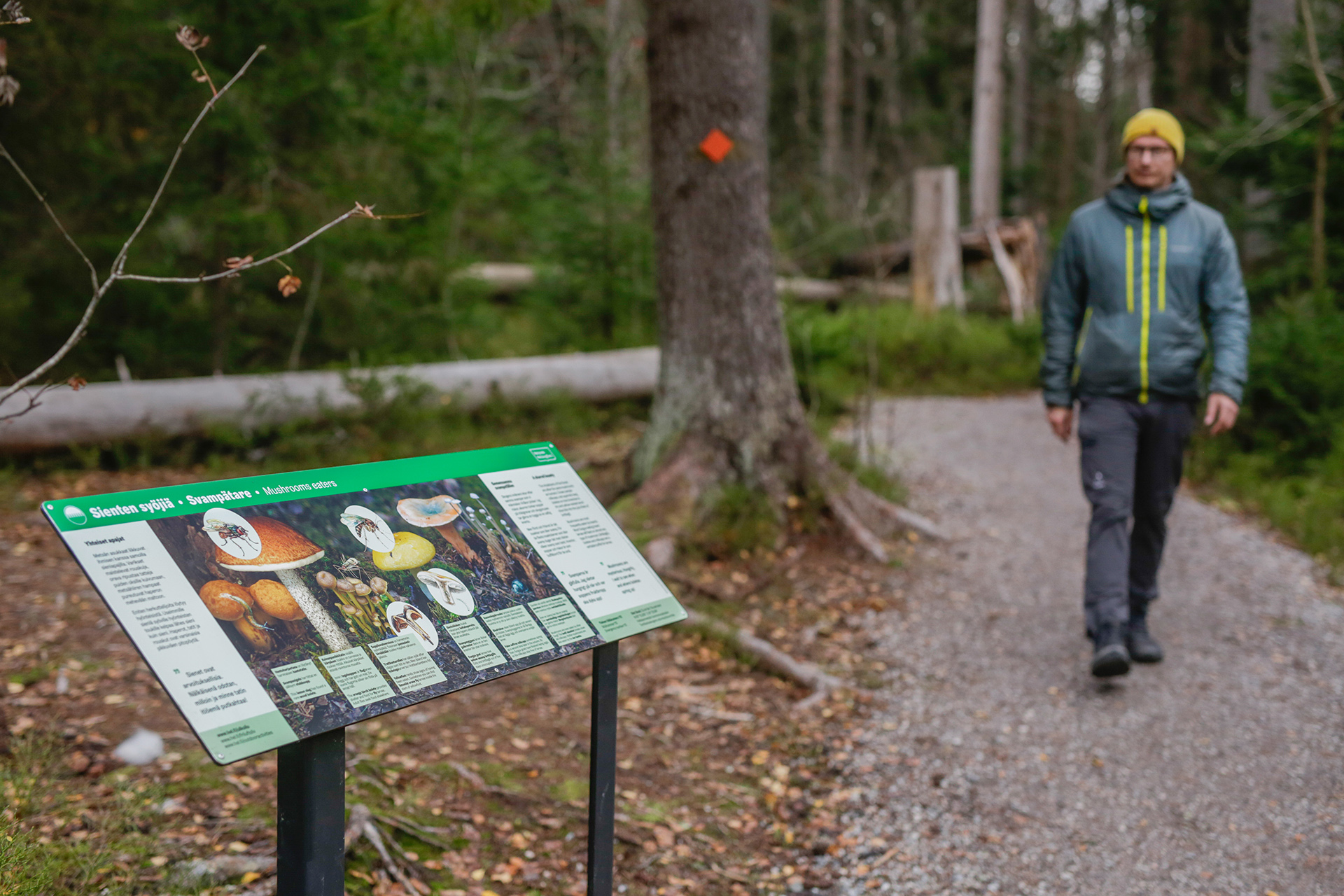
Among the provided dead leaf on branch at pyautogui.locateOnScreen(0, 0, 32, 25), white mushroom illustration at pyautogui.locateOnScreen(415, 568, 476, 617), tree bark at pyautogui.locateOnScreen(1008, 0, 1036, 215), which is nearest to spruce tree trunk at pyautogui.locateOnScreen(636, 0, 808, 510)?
white mushroom illustration at pyautogui.locateOnScreen(415, 568, 476, 617)

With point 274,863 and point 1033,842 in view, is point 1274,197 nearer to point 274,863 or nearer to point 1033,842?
point 1033,842

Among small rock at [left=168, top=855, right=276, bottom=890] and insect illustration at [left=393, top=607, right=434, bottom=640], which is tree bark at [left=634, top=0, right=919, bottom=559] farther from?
insect illustration at [left=393, top=607, right=434, bottom=640]

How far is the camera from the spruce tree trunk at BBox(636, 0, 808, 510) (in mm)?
5070

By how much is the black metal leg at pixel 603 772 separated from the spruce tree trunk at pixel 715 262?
9.72 ft

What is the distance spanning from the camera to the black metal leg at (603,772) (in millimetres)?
2191

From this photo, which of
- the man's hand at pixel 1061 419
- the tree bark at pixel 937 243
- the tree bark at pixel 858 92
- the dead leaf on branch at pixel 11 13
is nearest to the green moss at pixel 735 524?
the man's hand at pixel 1061 419

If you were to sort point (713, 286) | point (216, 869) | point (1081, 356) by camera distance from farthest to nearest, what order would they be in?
1. point (713, 286)
2. point (1081, 356)
3. point (216, 869)

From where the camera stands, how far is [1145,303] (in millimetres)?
3684

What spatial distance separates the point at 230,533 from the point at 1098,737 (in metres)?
3.10

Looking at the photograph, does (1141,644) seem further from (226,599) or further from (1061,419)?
(226,599)

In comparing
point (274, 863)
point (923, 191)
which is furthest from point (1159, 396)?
point (923, 191)

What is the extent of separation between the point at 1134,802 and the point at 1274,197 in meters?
7.12

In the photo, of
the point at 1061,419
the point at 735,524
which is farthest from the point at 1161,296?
the point at 735,524

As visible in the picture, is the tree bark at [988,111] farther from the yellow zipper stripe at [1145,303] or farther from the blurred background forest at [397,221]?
the yellow zipper stripe at [1145,303]
